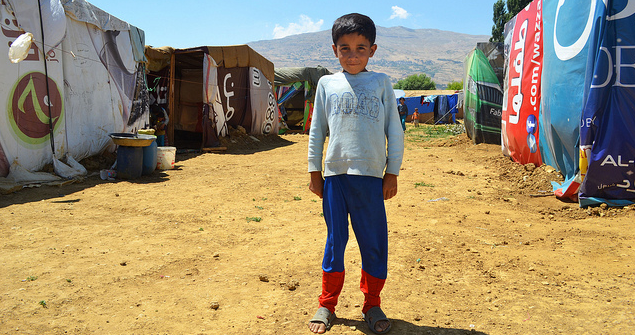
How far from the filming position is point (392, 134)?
Answer: 2.33 metres

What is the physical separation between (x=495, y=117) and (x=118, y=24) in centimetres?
948

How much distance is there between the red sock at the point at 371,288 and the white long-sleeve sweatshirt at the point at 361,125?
58 centimetres

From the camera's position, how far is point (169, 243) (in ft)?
13.4

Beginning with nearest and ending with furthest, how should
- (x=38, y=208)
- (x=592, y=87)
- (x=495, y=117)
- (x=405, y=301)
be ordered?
(x=405, y=301)
(x=592, y=87)
(x=38, y=208)
(x=495, y=117)

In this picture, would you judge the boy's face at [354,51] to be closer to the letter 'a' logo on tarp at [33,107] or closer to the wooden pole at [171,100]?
the letter 'a' logo on tarp at [33,107]

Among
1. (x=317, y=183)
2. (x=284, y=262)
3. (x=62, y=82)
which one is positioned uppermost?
(x=62, y=82)

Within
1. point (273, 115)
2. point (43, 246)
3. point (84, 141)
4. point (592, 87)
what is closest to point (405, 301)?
point (43, 246)

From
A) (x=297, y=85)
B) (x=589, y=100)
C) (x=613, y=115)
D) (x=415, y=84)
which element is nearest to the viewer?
(x=613, y=115)

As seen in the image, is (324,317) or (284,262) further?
(284,262)

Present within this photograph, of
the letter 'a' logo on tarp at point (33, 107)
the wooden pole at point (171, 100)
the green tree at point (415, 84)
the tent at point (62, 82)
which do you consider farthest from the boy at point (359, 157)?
the green tree at point (415, 84)

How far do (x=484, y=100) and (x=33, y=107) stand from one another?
10.3m

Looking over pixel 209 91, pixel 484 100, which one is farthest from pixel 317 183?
pixel 209 91

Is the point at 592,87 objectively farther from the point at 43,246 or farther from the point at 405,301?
the point at 43,246

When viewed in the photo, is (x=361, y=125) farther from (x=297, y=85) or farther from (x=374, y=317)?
(x=297, y=85)
